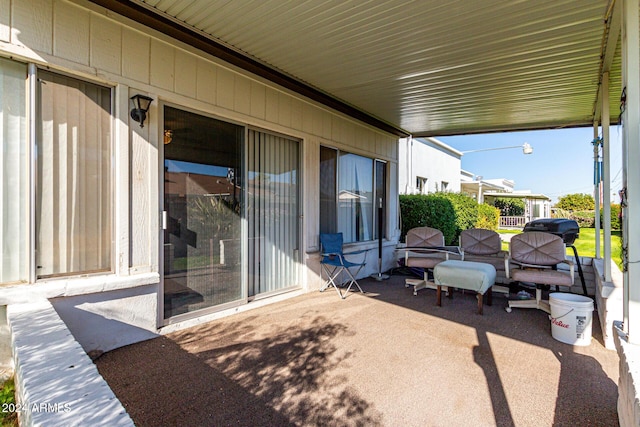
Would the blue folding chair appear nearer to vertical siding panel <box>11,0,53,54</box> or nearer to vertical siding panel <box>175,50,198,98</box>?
vertical siding panel <box>175,50,198,98</box>

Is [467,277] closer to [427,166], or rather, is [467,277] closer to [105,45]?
[105,45]

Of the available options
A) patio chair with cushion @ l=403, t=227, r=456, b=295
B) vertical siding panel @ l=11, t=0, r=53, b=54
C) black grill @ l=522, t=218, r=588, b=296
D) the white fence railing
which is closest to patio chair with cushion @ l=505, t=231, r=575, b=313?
patio chair with cushion @ l=403, t=227, r=456, b=295

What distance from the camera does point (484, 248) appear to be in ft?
17.7

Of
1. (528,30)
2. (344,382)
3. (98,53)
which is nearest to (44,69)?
(98,53)

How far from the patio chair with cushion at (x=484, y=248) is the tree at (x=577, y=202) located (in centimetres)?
1551

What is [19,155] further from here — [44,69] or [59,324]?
[59,324]

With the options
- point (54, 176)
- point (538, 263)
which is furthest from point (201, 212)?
point (538, 263)

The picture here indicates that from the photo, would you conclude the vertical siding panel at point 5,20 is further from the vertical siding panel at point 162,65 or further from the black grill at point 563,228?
the black grill at point 563,228

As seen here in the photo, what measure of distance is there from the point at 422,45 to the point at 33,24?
11.1ft

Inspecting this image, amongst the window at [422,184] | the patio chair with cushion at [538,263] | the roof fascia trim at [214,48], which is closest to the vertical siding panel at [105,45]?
the roof fascia trim at [214,48]

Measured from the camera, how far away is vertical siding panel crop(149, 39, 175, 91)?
3195mm

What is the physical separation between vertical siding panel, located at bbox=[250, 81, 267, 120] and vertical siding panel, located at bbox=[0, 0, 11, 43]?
2219 mm

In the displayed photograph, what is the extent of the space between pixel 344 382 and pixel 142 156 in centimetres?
267

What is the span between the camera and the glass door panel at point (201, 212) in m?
3.39
